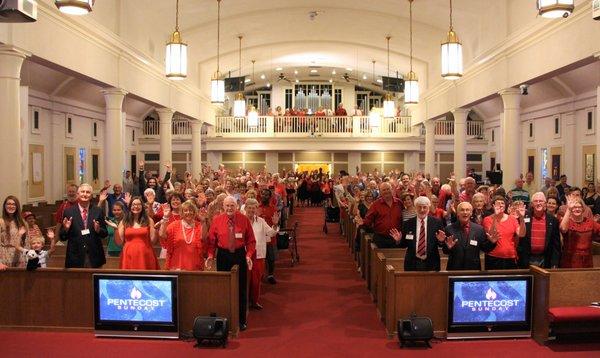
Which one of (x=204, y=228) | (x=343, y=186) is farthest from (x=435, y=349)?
(x=343, y=186)

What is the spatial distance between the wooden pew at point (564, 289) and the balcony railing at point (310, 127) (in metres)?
22.5

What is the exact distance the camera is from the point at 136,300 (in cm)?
668

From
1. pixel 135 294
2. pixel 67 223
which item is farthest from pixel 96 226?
pixel 135 294

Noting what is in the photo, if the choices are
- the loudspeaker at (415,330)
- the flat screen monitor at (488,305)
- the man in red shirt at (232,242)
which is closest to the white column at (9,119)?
the man in red shirt at (232,242)

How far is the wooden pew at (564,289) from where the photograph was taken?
6664 mm

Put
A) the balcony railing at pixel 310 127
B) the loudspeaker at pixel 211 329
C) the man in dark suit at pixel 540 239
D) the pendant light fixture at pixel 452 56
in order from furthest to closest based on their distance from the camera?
the balcony railing at pixel 310 127 < the pendant light fixture at pixel 452 56 < the man in dark suit at pixel 540 239 < the loudspeaker at pixel 211 329

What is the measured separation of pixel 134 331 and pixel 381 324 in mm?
3065

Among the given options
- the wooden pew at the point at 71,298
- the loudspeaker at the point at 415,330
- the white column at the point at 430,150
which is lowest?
the loudspeaker at the point at 415,330

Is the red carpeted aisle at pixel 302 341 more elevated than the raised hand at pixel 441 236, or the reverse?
the raised hand at pixel 441 236

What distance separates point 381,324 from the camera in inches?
297

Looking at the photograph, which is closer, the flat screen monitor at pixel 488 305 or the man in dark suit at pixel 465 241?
the flat screen monitor at pixel 488 305

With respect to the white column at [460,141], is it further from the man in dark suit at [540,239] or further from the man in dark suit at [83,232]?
the man in dark suit at [83,232]

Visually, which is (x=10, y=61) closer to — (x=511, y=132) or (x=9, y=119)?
(x=9, y=119)

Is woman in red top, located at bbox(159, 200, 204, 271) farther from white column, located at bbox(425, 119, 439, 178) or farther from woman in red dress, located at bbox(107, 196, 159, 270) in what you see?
white column, located at bbox(425, 119, 439, 178)
